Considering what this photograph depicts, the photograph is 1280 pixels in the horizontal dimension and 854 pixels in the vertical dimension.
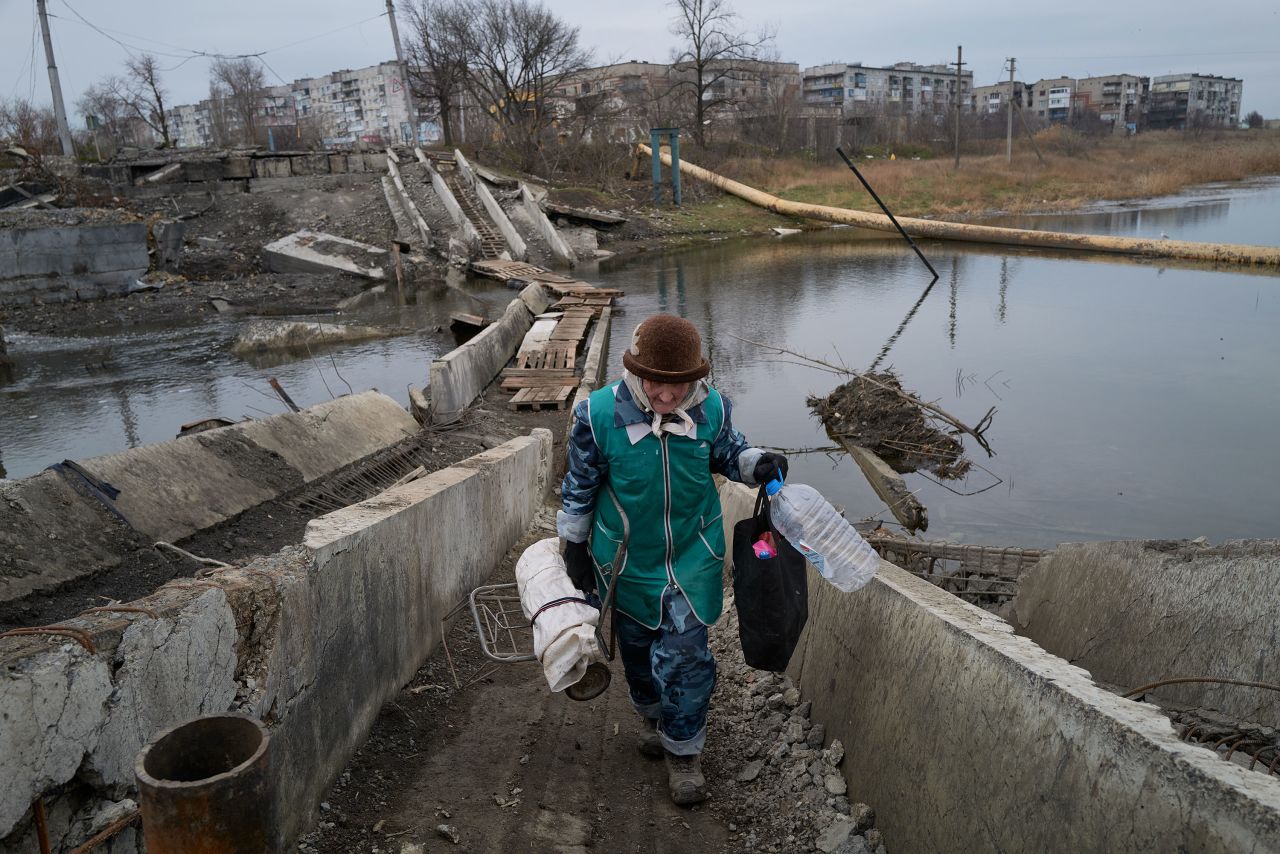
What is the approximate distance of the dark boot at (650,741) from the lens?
3.92m

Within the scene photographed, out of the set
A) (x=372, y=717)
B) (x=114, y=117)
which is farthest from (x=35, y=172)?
(x=114, y=117)

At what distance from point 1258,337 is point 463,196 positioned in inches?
887

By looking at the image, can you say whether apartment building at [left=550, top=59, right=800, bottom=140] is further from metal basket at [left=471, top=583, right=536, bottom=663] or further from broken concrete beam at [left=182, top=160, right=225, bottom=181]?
metal basket at [left=471, top=583, right=536, bottom=663]

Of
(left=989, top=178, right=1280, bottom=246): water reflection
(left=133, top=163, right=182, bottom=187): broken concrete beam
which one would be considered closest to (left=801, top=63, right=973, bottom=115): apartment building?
(left=989, top=178, right=1280, bottom=246): water reflection

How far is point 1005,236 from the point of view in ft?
92.5

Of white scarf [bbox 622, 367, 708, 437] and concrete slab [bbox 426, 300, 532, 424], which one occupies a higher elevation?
white scarf [bbox 622, 367, 708, 437]

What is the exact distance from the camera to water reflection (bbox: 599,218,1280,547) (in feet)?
31.7

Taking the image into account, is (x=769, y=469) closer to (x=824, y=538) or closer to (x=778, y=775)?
(x=824, y=538)

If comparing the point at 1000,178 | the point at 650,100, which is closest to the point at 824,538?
the point at 1000,178

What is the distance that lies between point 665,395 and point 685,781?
1.51 m

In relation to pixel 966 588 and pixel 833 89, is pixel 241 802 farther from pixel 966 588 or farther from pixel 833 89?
pixel 833 89

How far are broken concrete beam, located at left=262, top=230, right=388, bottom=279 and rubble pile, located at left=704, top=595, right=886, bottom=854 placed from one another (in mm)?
22091

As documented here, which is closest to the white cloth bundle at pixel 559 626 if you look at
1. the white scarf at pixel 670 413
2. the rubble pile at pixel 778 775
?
the white scarf at pixel 670 413

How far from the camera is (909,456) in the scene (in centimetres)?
1149
